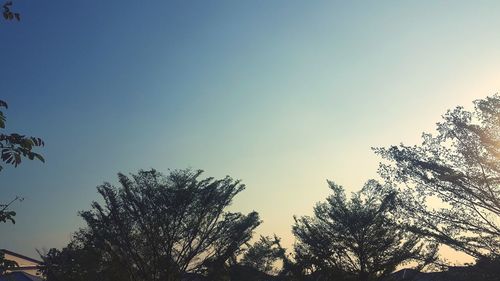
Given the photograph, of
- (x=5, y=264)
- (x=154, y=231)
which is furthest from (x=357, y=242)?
(x=5, y=264)

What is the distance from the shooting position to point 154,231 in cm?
2316

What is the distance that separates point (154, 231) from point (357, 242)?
1143 centimetres

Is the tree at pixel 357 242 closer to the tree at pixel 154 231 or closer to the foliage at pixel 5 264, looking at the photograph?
the tree at pixel 154 231

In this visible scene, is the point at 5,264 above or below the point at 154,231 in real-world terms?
below

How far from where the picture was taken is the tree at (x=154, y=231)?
75.2 feet

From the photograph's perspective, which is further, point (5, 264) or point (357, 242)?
point (357, 242)

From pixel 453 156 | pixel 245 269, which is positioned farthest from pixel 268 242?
pixel 453 156

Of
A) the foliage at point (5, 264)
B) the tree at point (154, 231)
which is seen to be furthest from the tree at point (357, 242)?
the foliage at point (5, 264)

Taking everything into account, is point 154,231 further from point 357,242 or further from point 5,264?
point 5,264

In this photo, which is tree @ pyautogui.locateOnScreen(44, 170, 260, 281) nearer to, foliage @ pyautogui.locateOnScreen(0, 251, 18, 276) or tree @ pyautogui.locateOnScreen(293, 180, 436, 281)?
tree @ pyautogui.locateOnScreen(293, 180, 436, 281)

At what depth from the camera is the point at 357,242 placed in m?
24.2

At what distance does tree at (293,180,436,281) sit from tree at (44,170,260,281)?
15.8ft

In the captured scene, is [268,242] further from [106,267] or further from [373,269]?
[106,267]

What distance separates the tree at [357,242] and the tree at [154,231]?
15.8ft
